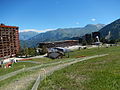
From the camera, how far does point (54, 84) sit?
1970 centimetres

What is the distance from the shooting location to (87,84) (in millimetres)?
18469

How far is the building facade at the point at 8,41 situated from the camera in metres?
147

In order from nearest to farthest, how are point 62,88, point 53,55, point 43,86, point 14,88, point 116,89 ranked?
point 116,89 → point 62,88 → point 43,86 → point 14,88 → point 53,55

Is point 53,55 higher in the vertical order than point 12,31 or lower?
lower

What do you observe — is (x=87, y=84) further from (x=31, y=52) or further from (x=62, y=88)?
(x=31, y=52)

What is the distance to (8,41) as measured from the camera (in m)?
155

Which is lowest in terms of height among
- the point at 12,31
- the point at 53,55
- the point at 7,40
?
the point at 53,55

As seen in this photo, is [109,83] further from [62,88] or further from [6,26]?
[6,26]

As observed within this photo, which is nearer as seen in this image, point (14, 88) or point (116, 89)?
point (116, 89)

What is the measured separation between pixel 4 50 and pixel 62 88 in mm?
139735

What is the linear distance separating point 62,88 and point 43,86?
2.70 meters

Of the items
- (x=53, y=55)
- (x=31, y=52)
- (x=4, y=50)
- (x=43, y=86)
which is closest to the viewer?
Answer: (x=43, y=86)

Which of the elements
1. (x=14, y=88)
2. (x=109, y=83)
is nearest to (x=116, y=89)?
(x=109, y=83)

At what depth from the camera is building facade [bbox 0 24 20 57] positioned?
147125 millimetres
